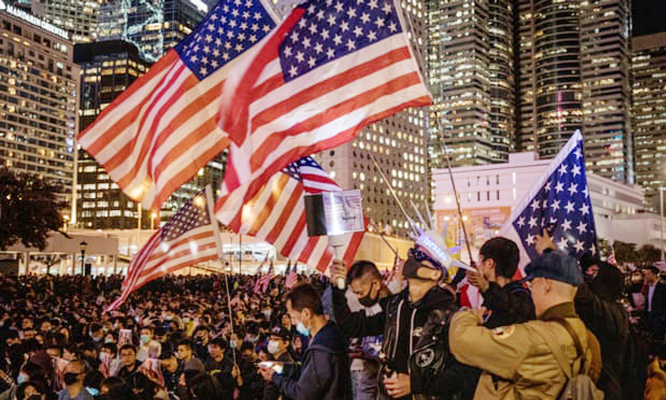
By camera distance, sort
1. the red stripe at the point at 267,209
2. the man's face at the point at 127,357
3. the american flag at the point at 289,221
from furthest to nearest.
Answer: the red stripe at the point at 267,209 → the american flag at the point at 289,221 → the man's face at the point at 127,357

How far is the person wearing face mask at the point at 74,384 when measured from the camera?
658cm

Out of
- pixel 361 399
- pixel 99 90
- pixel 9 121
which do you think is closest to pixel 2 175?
pixel 361 399

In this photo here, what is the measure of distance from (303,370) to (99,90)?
647ft

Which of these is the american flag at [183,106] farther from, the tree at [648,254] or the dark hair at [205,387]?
the tree at [648,254]

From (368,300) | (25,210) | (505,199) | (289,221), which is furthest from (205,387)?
(505,199)

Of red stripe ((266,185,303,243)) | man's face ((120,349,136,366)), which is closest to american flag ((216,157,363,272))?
red stripe ((266,185,303,243))

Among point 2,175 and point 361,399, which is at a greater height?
point 2,175

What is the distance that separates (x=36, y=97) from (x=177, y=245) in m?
168

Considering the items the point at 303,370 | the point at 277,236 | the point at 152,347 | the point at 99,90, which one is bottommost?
the point at 152,347

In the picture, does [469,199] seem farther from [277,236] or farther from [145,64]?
[145,64]

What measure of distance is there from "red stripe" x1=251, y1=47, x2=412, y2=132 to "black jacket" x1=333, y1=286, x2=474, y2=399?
261 cm

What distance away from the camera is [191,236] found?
27.1 feet

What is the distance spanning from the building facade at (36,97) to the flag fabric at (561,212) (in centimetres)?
15308

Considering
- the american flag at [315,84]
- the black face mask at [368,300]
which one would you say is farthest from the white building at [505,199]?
the black face mask at [368,300]
